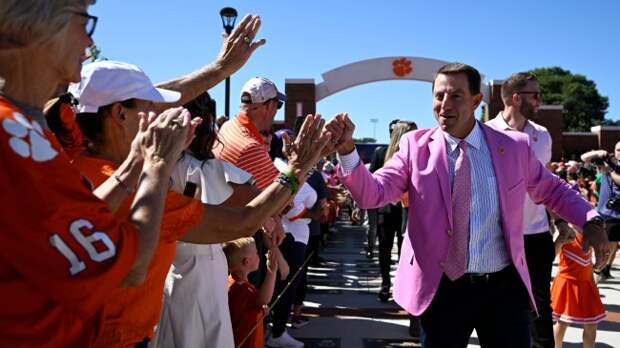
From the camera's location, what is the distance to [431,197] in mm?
3137

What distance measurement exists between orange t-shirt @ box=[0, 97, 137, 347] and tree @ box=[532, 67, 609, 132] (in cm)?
8100

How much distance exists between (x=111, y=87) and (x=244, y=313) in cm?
191

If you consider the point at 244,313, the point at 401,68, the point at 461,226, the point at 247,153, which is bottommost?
the point at 244,313

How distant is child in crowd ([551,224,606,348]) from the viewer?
200 inches

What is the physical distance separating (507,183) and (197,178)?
5.19 ft

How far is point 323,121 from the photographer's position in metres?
2.32

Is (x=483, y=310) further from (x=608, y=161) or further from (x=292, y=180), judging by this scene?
(x=608, y=161)

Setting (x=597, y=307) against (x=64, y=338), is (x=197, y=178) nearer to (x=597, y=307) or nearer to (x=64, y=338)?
(x=64, y=338)

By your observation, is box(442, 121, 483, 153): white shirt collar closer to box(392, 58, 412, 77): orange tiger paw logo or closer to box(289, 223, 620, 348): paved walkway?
box(289, 223, 620, 348): paved walkway

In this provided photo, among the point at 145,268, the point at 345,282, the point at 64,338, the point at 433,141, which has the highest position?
the point at 433,141

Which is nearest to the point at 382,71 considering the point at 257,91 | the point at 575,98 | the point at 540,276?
the point at 540,276

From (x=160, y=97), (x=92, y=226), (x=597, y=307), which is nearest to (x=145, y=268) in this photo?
(x=92, y=226)

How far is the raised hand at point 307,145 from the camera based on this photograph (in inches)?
89.7

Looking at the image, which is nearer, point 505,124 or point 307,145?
point 307,145
